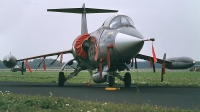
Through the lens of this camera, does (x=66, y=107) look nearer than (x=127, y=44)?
Yes

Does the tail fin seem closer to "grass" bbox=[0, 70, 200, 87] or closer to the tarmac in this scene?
"grass" bbox=[0, 70, 200, 87]

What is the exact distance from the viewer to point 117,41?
14.0m

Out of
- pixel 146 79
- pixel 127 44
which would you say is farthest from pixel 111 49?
pixel 146 79

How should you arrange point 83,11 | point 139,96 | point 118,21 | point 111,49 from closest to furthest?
point 139,96 → point 111,49 → point 118,21 → point 83,11

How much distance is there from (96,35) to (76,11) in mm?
7159

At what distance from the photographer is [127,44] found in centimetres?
1335

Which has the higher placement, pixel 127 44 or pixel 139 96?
pixel 127 44

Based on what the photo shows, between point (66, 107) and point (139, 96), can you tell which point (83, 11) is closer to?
point (139, 96)

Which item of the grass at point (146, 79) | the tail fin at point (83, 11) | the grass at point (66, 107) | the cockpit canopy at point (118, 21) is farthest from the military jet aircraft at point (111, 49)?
the grass at point (66, 107)

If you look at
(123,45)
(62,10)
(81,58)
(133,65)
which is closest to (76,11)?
(62,10)

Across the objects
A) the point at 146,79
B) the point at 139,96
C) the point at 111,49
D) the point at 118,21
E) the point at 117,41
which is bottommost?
the point at 139,96

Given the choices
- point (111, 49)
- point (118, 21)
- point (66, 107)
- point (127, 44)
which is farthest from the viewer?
point (118, 21)

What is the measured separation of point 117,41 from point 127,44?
2.43ft

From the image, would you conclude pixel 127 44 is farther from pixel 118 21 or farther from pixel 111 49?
pixel 118 21
